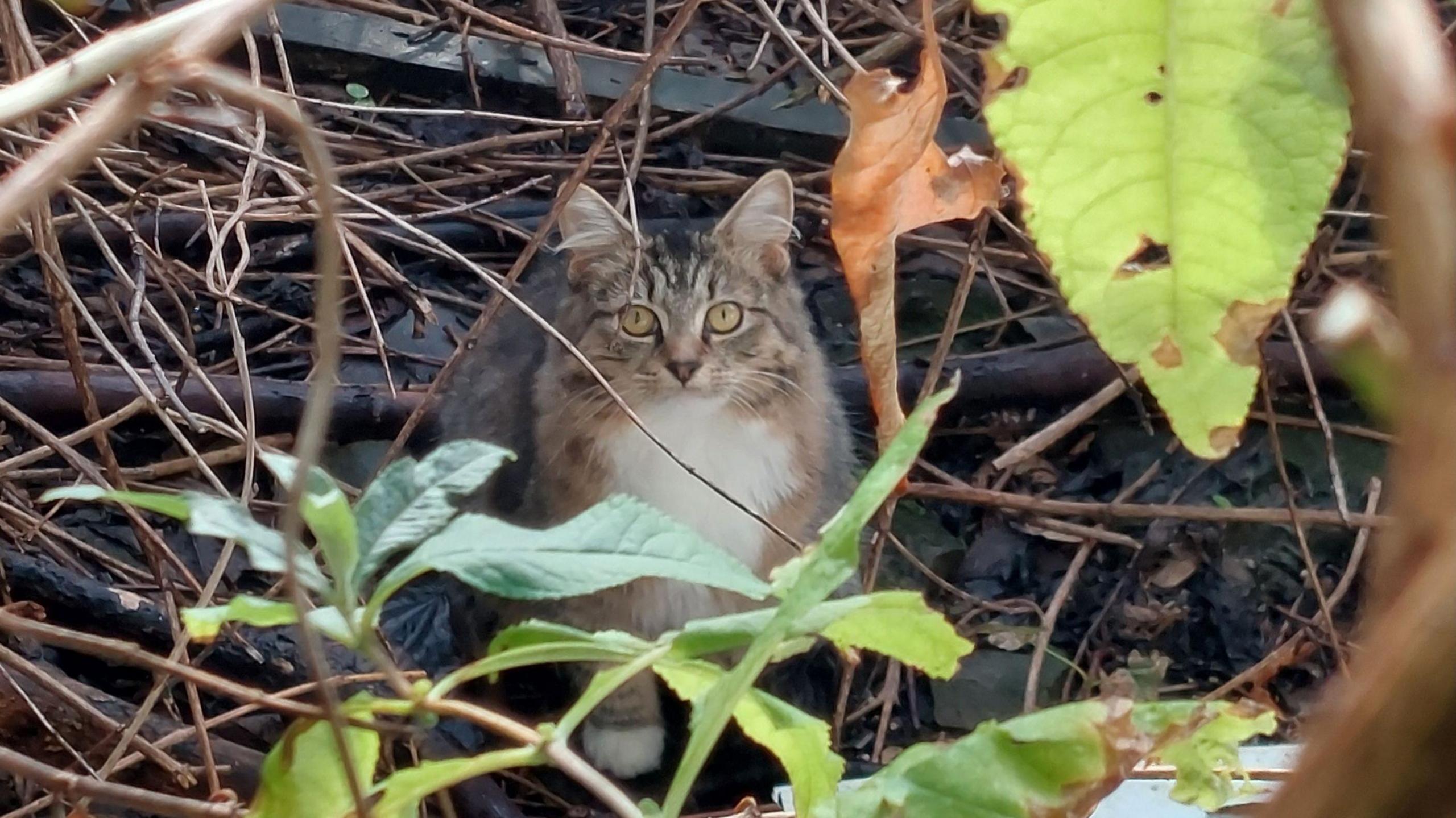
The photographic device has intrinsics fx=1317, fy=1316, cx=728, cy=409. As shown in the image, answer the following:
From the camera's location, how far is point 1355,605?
7.41ft

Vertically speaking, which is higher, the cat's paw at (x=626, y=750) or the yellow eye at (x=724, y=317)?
the yellow eye at (x=724, y=317)

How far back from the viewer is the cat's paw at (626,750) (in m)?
2.28

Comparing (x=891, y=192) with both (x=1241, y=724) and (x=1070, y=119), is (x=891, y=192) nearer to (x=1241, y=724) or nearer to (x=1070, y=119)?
(x=1070, y=119)

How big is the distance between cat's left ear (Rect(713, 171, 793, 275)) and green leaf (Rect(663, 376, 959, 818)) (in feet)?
5.57

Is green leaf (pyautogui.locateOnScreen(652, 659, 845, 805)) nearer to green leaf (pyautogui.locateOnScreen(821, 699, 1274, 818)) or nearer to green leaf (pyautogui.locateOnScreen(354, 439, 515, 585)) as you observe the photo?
green leaf (pyautogui.locateOnScreen(821, 699, 1274, 818))

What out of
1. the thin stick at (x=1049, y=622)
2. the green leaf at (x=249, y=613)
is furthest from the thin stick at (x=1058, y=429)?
the green leaf at (x=249, y=613)

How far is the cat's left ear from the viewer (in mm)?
2287

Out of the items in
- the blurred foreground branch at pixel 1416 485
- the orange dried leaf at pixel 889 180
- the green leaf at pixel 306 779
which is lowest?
the green leaf at pixel 306 779

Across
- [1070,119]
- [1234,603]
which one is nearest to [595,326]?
[1234,603]

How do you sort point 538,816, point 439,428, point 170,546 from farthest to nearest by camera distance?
point 439,428
point 170,546
point 538,816

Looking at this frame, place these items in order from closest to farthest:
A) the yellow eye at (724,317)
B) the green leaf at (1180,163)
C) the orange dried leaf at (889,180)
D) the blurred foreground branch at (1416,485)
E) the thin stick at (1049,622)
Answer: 1. the blurred foreground branch at (1416,485)
2. the green leaf at (1180,163)
3. the orange dried leaf at (889,180)
4. the thin stick at (1049,622)
5. the yellow eye at (724,317)

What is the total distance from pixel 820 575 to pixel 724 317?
71.6 inches

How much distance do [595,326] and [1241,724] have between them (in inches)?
71.1

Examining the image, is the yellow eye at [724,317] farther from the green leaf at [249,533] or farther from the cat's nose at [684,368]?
the green leaf at [249,533]
